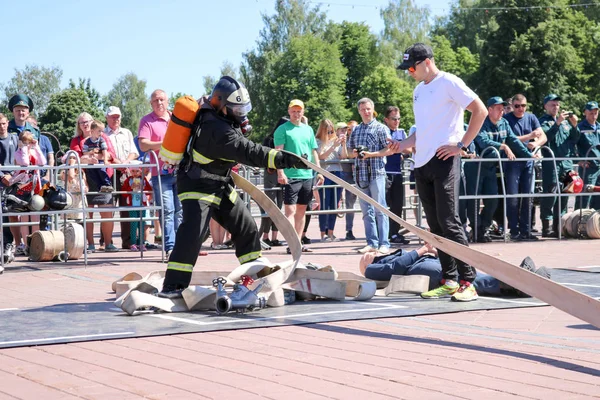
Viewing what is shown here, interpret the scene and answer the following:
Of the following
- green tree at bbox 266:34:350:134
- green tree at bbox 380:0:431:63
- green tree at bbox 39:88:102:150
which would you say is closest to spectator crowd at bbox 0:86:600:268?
green tree at bbox 39:88:102:150

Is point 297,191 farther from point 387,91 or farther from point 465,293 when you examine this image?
point 387,91

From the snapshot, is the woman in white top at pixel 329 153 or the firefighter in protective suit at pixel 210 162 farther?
the woman in white top at pixel 329 153

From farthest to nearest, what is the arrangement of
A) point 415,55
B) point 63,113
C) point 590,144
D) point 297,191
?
point 63,113, point 590,144, point 297,191, point 415,55

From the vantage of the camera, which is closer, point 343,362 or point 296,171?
point 343,362

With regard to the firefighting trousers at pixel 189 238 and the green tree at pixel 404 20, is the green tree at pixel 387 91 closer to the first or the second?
the green tree at pixel 404 20

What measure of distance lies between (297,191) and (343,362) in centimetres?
767

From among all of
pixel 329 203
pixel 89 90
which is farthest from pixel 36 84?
pixel 329 203

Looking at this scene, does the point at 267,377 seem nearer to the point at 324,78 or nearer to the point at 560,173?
the point at 560,173

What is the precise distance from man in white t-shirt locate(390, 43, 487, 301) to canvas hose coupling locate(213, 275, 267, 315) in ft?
5.02

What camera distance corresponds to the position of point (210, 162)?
7574mm

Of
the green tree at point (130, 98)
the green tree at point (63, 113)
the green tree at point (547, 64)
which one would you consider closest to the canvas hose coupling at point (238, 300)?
the green tree at point (547, 64)

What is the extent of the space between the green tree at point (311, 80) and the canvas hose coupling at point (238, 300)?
239ft

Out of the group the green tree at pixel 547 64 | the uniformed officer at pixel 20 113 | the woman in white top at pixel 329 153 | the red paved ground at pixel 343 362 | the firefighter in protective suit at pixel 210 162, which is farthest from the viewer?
the green tree at pixel 547 64

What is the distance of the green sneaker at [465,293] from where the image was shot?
764 centimetres
